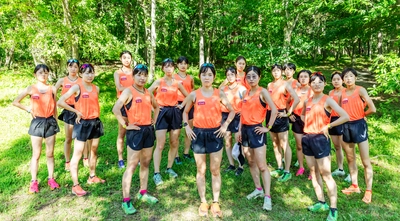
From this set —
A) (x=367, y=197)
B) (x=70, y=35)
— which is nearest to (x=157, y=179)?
(x=367, y=197)

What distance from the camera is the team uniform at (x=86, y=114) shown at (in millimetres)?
4348

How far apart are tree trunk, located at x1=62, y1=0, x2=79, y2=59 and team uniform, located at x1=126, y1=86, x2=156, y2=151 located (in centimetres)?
579

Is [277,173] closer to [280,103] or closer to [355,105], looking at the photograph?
[280,103]

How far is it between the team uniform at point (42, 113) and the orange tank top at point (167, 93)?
1874 mm

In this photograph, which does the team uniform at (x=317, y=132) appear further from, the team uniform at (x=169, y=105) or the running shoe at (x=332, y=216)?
the team uniform at (x=169, y=105)

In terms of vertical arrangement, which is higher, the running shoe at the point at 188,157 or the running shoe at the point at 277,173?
the running shoe at the point at 188,157

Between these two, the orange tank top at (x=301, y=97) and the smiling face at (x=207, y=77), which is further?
the orange tank top at (x=301, y=97)

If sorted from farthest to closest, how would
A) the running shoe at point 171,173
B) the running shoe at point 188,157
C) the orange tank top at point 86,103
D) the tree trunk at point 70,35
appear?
1. the tree trunk at point 70,35
2. the running shoe at point 188,157
3. the running shoe at point 171,173
4. the orange tank top at point 86,103

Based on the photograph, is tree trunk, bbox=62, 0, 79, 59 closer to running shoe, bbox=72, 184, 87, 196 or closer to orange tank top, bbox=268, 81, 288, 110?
running shoe, bbox=72, 184, 87, 196

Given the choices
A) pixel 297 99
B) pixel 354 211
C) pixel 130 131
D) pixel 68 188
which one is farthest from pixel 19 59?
pixel 354 211

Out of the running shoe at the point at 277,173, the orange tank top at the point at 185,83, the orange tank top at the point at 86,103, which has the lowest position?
the running shoe at the point at 277,173

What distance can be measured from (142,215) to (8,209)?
2183 mm

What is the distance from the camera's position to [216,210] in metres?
3.96

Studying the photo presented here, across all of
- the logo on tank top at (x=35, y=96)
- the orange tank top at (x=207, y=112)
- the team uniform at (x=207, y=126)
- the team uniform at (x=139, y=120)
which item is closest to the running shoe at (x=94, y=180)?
the team uniform at (x=139, y=120)
